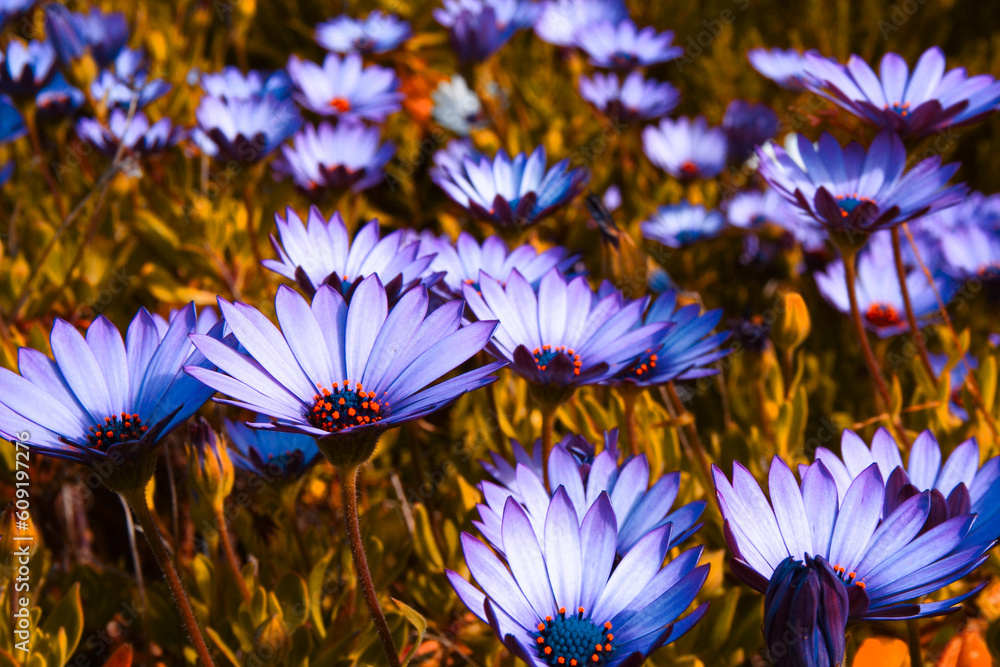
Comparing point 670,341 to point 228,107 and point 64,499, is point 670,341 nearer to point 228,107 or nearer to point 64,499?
point 64,499

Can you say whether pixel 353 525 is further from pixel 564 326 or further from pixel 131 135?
pixel 131 135

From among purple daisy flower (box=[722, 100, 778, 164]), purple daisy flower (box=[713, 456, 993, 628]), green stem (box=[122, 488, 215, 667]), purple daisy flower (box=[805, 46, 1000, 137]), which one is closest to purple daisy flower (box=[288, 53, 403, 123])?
purple daisy flower (box=[722, 100, 778, 164])

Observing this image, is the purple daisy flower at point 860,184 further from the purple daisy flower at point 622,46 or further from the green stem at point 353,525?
the purple daisy flower at point 622,46

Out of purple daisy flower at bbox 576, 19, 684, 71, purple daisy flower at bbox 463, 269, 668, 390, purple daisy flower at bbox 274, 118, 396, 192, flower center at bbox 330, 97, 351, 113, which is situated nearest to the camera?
purple daisy flower at bbox 463, 269, 668, 390

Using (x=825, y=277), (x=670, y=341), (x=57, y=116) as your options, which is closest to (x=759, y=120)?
(x=825, y=277)

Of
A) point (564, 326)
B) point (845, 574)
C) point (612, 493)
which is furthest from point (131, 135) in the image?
point (845, 574)

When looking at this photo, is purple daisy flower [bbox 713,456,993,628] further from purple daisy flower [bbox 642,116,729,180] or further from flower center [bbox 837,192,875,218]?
purple daisy flower [bbox 642,116,729,180]
